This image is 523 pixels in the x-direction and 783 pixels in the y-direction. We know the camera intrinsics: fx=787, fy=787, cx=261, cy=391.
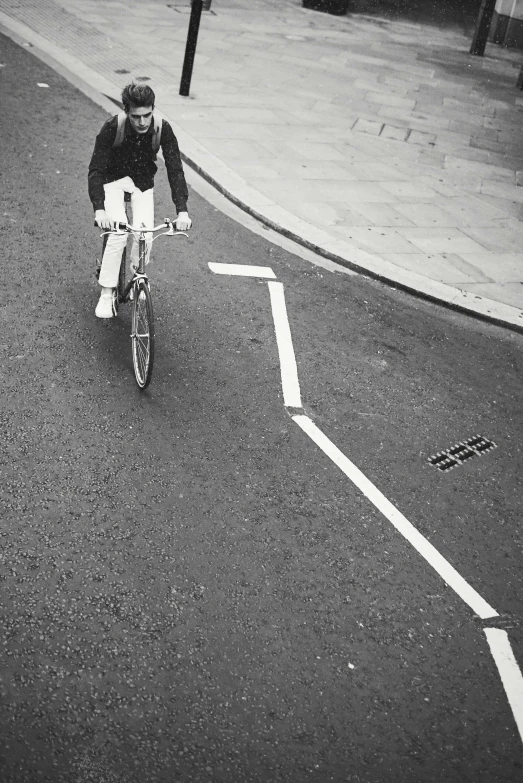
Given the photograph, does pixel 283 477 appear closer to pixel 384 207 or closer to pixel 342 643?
pixel 342 643

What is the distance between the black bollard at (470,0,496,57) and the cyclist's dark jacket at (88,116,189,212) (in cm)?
1538

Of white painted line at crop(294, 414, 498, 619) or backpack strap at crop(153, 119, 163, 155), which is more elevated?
backpack strap at crop(153, 119, 163, 155)

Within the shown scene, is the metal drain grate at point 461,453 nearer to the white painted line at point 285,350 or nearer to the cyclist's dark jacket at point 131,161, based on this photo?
the white painted line at point 285,350

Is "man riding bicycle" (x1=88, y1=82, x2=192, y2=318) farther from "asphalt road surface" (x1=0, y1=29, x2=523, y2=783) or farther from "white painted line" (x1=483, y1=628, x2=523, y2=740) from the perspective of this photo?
"white painted line" (x1=483, y1=628, x2=523, y2=740)

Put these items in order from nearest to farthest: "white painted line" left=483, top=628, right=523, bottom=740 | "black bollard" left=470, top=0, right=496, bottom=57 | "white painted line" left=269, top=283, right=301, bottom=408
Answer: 1. "white painted line" left=483, top=628, right=523, bottom=740
2. "white painted line" left=269, top=283, right=301, bottom=408
3. "black bollard" left=470, top=0, right=496, bottom=57

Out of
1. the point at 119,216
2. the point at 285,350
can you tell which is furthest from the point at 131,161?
the point at 285,350

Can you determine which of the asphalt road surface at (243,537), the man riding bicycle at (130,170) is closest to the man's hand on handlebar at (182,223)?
the man riding bicycle at (130,170)

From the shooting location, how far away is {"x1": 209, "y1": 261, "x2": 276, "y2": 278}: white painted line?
24.0 ft

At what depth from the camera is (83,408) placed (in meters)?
5.09

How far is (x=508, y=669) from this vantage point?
383 centimetres

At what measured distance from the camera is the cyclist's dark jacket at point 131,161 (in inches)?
206

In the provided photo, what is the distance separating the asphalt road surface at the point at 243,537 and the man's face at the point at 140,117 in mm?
1575

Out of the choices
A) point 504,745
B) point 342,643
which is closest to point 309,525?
point 342,643

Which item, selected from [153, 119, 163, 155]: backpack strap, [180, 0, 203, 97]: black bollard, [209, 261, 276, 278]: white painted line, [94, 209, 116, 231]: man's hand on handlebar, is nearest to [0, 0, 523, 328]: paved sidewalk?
[180, 0, 203, 97]: black bollard
